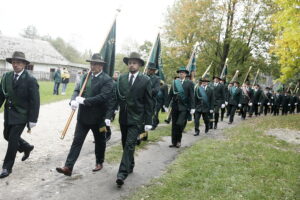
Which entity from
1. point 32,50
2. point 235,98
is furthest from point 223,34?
point 32,50

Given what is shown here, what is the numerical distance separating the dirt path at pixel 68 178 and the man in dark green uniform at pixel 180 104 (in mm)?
446

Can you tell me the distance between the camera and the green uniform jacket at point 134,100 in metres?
5.80

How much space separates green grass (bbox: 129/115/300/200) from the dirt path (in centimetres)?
38

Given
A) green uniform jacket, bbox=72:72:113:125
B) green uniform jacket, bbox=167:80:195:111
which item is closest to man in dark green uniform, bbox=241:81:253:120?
green uniform jacket, bbox=167:80:195:111

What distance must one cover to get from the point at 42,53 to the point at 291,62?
134 ft

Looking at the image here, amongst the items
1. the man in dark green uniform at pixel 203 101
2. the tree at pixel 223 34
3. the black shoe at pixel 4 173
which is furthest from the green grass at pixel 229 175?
the tree at pixel 223 34

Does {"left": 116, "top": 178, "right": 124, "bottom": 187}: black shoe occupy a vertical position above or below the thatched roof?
below

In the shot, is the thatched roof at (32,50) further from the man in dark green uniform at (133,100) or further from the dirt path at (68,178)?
the man in dark green uniform at (133,100)

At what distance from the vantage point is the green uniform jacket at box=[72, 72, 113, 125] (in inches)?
231

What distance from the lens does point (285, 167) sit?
7082mm

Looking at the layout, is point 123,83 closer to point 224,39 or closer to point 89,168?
point 89,168

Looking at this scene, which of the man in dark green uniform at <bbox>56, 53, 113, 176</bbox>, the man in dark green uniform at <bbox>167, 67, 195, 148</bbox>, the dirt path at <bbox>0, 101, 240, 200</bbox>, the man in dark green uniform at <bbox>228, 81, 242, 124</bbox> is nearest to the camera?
the dirt path at <bbox>0, 101, 240, 200</bbox>

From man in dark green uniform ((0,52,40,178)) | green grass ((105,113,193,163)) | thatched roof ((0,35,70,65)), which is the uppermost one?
thatched roof ((0,35,70,65))

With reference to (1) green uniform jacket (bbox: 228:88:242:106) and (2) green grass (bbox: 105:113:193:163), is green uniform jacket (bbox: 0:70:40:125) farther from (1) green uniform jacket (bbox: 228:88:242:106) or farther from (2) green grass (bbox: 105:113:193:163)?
(1) green uniform jacket (bbox: 228:88:242:106)
